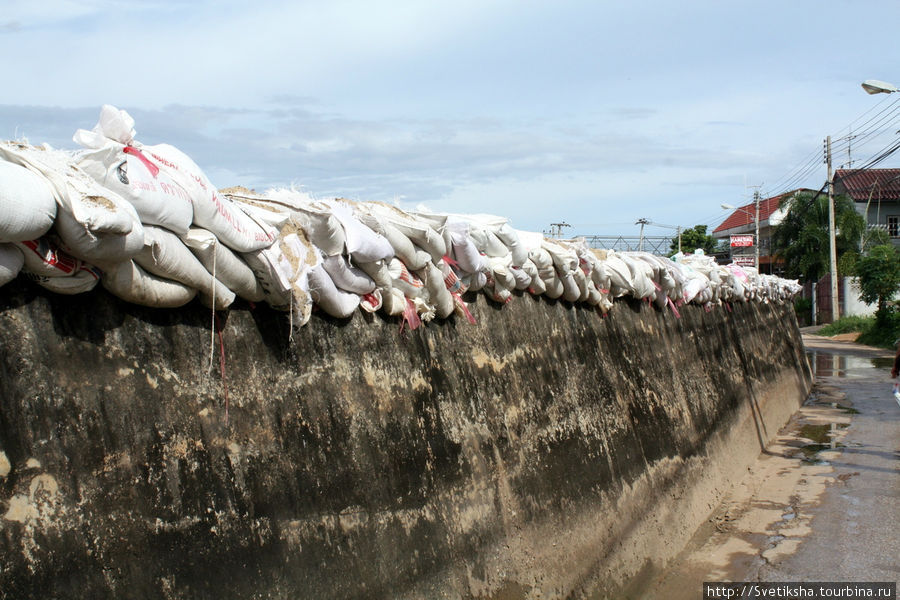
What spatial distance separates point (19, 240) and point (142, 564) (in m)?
0.96

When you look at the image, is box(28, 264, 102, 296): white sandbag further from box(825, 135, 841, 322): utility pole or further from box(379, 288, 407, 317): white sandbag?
box(825, 135, 841, 322): utility pole

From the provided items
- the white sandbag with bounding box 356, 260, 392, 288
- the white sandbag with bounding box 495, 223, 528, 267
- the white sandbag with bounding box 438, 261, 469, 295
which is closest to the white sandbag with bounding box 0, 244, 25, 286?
the white sandbag with bounding box 356, 260, 392, 288

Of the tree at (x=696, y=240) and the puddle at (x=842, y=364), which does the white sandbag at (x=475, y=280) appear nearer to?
the puddle at (x=842, y=364)

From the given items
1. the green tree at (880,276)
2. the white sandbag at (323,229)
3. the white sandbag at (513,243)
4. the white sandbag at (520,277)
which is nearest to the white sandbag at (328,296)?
the white sandbag at (323,229)

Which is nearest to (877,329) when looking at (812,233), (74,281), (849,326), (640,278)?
(849,326)

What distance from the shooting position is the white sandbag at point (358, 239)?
11.8ft

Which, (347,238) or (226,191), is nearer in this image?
(347,238)

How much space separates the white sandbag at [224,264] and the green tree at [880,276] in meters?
29.7

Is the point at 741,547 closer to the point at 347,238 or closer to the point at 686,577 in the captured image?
the point at 686,577

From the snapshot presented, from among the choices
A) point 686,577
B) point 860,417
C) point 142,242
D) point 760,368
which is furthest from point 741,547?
point 860,417

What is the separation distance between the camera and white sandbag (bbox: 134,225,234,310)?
8.50 ft

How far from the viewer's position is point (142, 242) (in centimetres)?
247

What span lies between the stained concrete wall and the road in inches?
22.9

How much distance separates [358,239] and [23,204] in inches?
64.9
